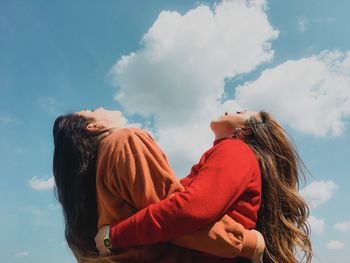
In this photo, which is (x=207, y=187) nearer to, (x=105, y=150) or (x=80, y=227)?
(x=105, y=150)

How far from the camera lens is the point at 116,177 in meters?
3.49

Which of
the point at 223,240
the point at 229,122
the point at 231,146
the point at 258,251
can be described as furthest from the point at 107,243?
the point at 229,122

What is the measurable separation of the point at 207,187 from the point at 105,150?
94 centimetres

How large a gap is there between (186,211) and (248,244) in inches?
26.1

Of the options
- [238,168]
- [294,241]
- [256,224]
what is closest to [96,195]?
[238,168]

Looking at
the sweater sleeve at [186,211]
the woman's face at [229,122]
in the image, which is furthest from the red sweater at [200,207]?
the woman's face at [229,122]

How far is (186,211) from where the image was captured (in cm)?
314

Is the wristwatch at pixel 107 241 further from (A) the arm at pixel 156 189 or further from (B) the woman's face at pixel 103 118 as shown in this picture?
(B) the woman's face at pixel 103 118

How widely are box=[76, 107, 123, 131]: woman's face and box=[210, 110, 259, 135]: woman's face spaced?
3.46 ft

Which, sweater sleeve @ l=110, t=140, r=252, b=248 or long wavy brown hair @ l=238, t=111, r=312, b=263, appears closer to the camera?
sweater sleeve @ l=110, t=140, r=252, b=248

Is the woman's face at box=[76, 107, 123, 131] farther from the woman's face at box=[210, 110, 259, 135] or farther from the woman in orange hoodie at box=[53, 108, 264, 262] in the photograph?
the woman's face at box=[210, 110, 259, 135]

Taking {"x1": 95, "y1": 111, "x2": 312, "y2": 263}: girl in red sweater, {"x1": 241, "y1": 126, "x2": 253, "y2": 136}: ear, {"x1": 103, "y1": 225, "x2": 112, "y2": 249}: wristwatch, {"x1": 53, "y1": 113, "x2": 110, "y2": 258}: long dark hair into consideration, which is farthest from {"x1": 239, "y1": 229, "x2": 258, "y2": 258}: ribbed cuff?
{"x1": 241, "y1": 126, "x2": 253, "y2": 136}: ear

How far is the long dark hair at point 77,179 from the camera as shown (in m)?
3.74

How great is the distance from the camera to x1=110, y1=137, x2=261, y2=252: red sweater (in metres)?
3.15
